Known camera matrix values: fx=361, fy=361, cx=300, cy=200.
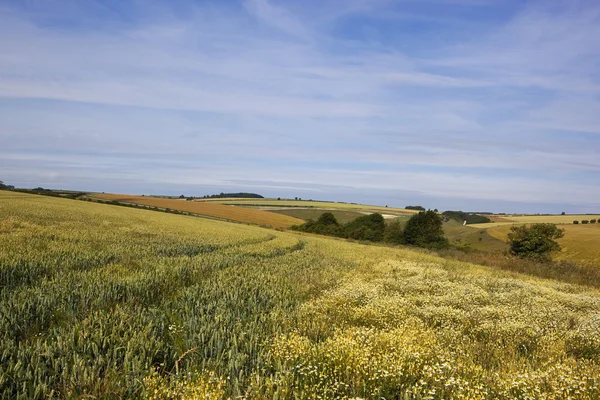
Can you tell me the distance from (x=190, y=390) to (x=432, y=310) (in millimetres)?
6870

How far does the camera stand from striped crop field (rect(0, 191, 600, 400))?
171 inches

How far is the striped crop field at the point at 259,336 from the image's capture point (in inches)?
171

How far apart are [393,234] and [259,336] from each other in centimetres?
6745

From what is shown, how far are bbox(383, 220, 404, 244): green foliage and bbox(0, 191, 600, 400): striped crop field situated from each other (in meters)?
56.2

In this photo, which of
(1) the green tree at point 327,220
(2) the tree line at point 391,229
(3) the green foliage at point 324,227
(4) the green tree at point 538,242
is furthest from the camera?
(1) the green tree at point 327,220

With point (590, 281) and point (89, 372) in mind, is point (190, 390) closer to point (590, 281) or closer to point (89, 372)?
point (89, 372)

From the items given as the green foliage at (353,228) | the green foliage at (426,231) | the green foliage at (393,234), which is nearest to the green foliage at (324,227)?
the green foliage at (353,228)

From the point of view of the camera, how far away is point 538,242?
159 ft

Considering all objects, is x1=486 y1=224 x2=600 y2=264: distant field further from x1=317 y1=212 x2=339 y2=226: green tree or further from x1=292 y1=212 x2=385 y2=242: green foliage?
x1=317 y1=212 x2=339 y2=226: green tree

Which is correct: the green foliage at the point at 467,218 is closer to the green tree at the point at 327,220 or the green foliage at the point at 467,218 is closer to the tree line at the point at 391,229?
the tree line at the point at 391,229

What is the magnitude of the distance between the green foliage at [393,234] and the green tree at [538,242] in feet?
67.3

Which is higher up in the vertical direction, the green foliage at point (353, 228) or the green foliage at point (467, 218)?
the green foliage at point (467, 218)

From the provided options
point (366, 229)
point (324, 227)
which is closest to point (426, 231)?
point (366, 229)

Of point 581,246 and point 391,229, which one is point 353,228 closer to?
point 391,229
